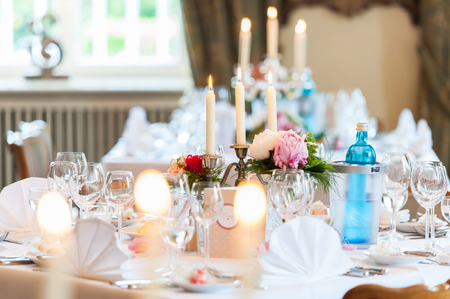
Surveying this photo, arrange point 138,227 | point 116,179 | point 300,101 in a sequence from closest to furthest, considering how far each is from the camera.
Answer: point 116,179 < point 138,227 < point 300,101

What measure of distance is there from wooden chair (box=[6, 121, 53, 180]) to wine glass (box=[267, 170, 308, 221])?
4.89 feet

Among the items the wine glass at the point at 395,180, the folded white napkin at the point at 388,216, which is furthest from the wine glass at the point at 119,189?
the folded white napkin at the point at 388,216

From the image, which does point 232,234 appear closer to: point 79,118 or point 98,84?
point 79,118

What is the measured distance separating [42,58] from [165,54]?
3.61 ft

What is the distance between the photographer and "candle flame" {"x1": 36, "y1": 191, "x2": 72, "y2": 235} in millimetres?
1188

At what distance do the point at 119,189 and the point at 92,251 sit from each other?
8.5 inches

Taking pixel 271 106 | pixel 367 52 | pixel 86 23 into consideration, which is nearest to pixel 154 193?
pixel 271 106

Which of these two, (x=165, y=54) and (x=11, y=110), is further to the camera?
(x=165, y=54)

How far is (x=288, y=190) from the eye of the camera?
110 cm

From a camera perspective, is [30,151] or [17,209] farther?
[30,151]

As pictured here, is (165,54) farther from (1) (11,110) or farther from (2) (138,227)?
(2) (138,227)

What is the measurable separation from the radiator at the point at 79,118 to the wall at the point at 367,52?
132cm

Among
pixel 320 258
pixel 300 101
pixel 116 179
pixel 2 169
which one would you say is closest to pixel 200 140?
pixel 300 101

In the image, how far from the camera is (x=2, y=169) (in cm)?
486
